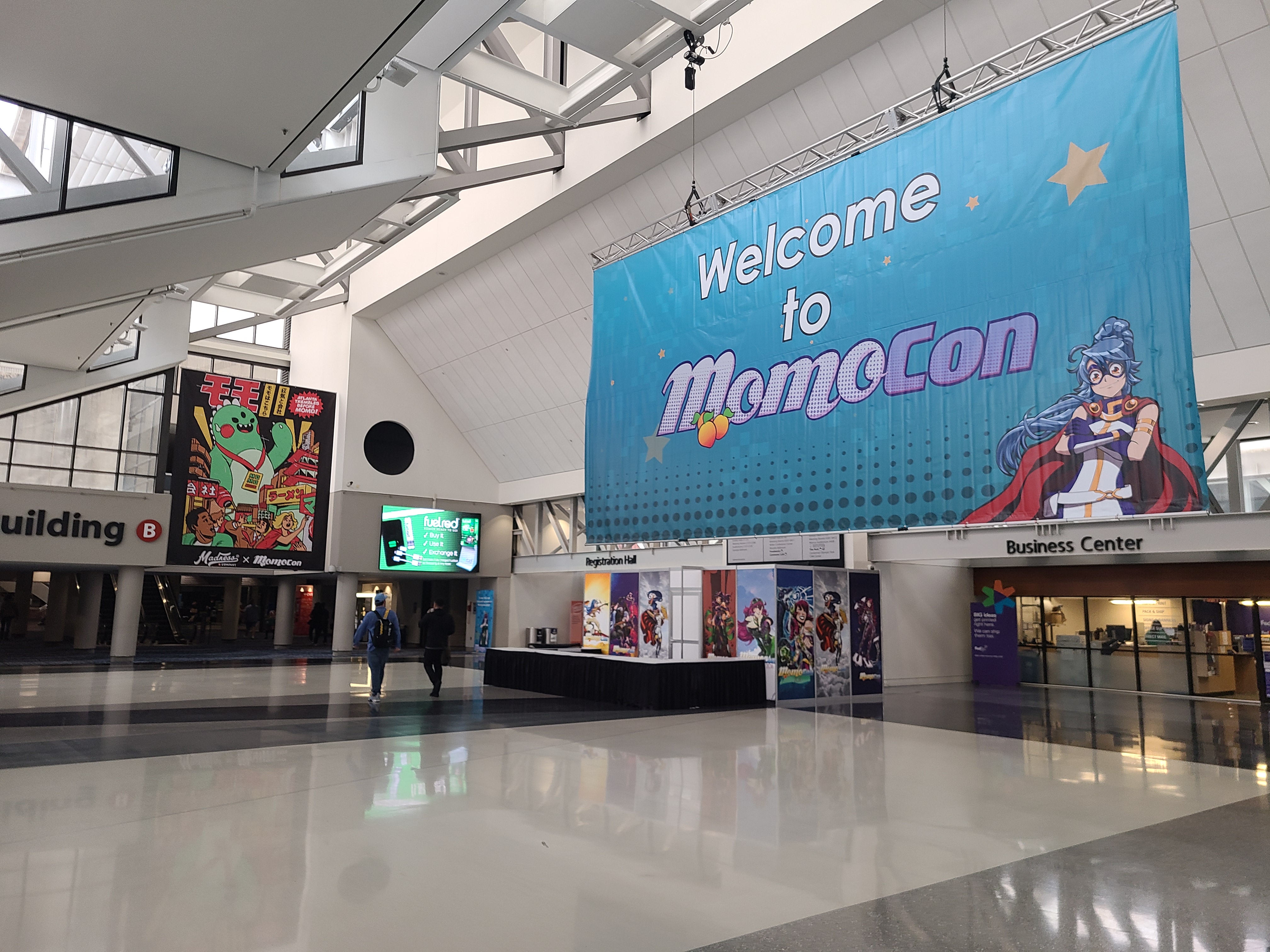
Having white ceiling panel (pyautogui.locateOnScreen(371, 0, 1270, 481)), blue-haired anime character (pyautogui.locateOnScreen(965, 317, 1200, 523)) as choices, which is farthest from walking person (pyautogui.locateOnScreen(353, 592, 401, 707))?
white ceiling panel (pyautogui.locateOnScreen(371, 0, 1270, 481))

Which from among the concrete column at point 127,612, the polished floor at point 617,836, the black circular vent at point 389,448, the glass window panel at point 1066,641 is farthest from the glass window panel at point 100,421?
the glass window panel at point 1066,641

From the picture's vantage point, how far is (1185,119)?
10398 millimetres

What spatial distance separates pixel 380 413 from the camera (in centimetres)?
2553

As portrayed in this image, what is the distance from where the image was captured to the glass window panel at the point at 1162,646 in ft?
52.0

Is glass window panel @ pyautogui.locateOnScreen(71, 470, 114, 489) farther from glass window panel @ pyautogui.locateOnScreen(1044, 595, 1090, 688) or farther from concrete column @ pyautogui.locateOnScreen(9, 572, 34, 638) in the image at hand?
glass window panel @ pyautogui.locateOnScreen(1044, 595, 1090, 688)

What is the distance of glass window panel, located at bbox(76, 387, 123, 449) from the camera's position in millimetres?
21047

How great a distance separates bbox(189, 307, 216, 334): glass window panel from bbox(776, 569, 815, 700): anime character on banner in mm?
19949

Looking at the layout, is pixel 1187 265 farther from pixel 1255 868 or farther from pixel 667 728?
pixel 667 728

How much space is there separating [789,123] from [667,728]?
950 centimetres

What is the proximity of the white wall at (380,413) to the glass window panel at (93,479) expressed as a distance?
5677 millimetres

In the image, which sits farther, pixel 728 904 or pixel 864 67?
pixel 864 67

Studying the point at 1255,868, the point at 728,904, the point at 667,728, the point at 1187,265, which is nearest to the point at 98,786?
the point at 728,904

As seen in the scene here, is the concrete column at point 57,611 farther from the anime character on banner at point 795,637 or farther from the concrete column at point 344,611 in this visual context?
the anime character on banner at point 795,637

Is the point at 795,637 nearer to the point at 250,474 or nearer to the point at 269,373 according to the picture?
the point at 250,474
